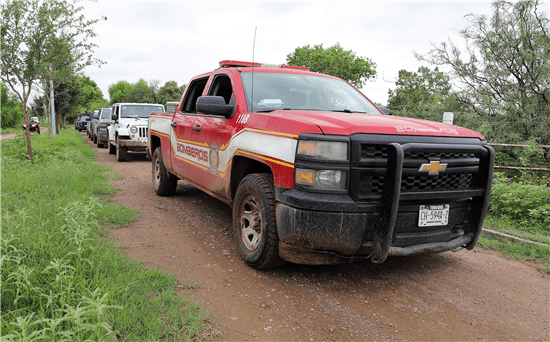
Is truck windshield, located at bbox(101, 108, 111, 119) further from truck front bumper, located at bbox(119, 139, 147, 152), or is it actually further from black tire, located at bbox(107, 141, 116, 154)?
truck front bumper, located at bbox(119, 139, 147, 152)

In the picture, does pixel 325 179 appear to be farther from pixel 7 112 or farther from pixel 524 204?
pixel 7 112

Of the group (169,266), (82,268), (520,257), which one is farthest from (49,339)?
(520,257)

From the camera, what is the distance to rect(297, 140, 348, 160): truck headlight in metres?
2.89

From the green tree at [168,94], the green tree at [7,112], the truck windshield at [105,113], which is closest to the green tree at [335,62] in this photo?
the green tree at [168,94]

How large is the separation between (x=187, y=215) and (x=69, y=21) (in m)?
7.42

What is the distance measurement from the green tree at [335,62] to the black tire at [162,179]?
94.4ft

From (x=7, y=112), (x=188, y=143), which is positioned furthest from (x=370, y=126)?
(x=7, y=112)

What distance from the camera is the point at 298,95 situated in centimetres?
423

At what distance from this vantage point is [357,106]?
4387mm

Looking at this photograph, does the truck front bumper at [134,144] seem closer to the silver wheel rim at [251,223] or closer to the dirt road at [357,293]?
the dirt road at [357,293]

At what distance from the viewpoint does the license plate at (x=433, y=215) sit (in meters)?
3.16

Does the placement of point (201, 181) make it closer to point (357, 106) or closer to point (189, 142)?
point (189, 142)

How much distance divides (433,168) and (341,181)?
2.57 feet

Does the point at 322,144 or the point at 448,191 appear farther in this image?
the point at 448,191
